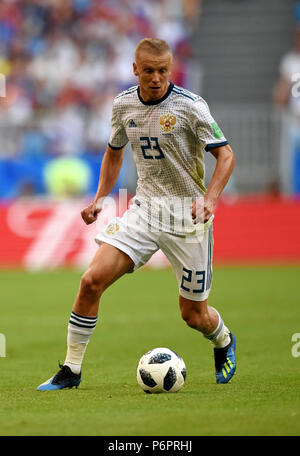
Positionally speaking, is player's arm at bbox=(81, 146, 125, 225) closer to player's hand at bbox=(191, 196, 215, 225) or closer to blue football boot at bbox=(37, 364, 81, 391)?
player's hand at bbox=(191, 196, 215, 225)

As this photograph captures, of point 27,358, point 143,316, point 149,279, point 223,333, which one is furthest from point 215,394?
point 149,279

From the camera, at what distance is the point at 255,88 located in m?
A: 23.0

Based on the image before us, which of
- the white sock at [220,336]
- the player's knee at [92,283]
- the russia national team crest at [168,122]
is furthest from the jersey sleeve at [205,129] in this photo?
the white sock at [220,336]

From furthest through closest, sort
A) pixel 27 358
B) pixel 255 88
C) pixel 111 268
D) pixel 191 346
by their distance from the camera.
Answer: pixel 255 88 < pixel 191 346 < pixel 27 358 < pixel 111 268

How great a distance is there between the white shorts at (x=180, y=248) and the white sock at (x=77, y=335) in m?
0.55

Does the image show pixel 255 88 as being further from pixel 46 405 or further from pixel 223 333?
pixel 46 405

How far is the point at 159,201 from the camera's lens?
6934 mm

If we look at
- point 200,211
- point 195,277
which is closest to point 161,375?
point 195,277

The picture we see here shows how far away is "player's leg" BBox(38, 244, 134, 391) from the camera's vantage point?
6.55m

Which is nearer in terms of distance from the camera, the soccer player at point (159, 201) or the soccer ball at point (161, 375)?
the soccer ball at point (161, 375)

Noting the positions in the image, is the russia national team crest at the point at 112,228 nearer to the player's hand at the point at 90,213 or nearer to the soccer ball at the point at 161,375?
the player's hand at the point at 90,213

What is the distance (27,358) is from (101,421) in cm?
357

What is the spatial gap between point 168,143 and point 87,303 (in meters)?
1.30

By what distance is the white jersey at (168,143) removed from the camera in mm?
6652
